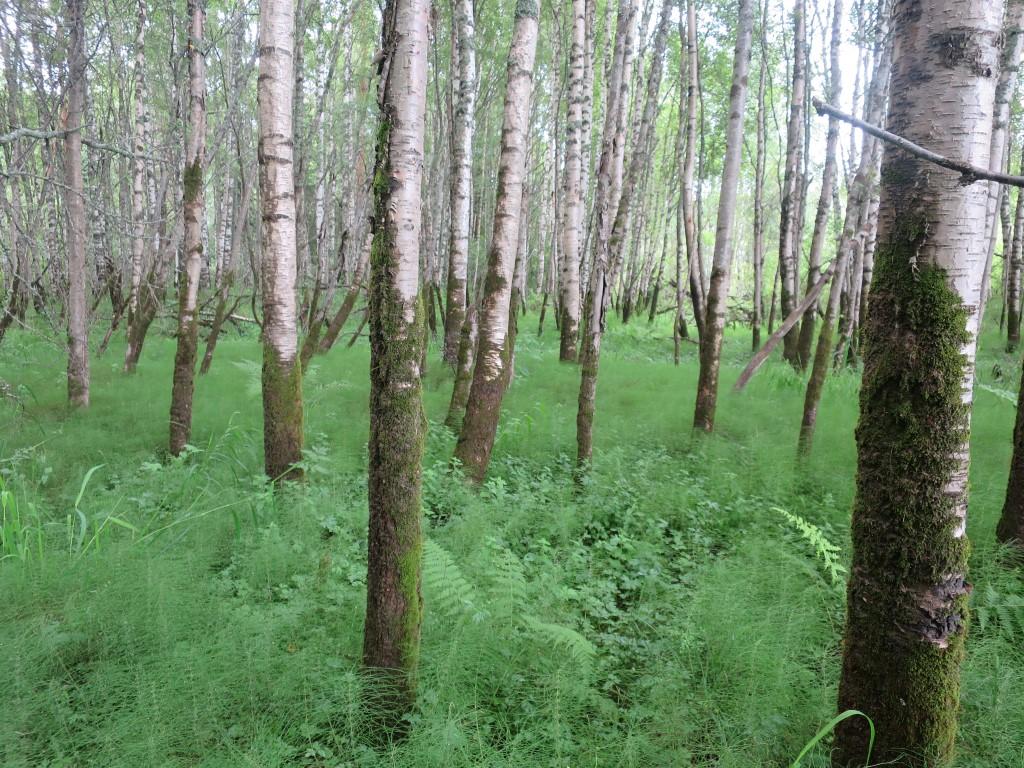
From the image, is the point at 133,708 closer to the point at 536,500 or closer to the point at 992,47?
the point at 536,500

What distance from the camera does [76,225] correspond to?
23.5 feet

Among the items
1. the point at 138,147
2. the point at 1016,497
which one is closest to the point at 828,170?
the point at 1016,497

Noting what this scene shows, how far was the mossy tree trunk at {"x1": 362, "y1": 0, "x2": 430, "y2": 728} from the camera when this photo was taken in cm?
224

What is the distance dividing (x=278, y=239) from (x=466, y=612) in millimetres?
3592

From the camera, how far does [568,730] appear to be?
2.50m

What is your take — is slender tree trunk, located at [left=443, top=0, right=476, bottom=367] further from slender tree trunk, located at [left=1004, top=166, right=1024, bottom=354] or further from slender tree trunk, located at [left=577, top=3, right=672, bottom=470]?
slender tree trunk, located at [left=1004, top=166, right=1024, bottom=354]

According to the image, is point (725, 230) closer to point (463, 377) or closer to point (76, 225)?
point (463, 377)

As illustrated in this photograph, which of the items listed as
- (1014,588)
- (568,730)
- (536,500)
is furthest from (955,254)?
(536,500)

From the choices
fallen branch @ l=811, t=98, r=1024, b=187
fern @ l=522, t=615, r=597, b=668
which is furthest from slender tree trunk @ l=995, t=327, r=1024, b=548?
fallen branch @ l=811, t=98, r=1024, b=187

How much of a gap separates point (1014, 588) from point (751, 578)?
1.59m

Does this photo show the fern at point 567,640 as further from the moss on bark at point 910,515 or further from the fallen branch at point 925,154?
the fallen branch at point 925,154

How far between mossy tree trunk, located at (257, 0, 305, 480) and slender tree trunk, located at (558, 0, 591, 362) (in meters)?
4.36

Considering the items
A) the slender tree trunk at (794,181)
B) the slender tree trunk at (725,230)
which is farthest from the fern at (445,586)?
the slender tree trunk at (794,181)

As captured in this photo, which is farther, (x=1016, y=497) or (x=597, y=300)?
(x=597, y=300)
